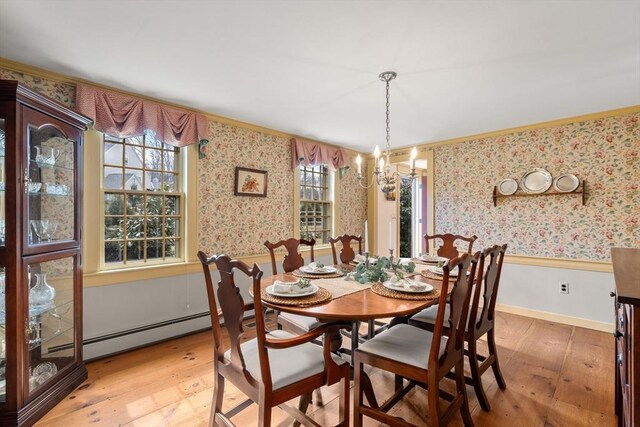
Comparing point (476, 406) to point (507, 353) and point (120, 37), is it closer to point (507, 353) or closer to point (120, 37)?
point (507, 353)

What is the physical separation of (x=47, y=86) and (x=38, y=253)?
1335 mm

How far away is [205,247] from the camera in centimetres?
329

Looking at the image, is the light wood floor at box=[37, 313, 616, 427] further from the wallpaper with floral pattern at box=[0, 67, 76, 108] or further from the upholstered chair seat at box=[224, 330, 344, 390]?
the wallpaper with floral pattern at box=[0, 67, 76, 108]

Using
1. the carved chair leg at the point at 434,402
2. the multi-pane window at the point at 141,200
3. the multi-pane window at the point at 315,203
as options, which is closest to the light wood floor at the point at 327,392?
the carved chair leg at the point at 434,402

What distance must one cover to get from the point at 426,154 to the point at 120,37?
3844 mm

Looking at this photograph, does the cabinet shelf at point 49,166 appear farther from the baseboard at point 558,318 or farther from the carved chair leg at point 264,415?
the baseboard at point 558,318

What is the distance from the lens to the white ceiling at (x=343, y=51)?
1.67 meters

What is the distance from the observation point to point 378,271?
2.18m

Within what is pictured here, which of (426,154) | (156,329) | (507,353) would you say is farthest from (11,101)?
(426,154)

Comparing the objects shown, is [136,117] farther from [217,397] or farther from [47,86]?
[217,397]

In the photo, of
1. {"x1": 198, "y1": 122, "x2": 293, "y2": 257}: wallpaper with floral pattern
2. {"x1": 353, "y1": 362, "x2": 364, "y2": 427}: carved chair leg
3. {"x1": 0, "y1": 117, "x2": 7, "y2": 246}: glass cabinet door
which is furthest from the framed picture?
{"x1": 353, "y1": 362, "x2": 364, "y2": 427}: carved chair leg

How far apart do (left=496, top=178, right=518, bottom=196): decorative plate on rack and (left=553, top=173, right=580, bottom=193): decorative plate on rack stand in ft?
1.29

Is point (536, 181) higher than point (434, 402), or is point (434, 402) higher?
point (536, 181)

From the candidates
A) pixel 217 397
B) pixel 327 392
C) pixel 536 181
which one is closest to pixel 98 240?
pixel 217 397
